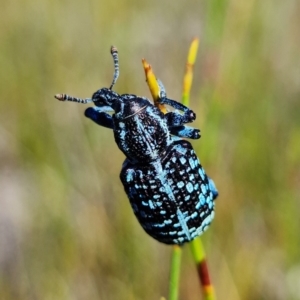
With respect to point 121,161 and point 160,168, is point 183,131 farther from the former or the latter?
point 121,161

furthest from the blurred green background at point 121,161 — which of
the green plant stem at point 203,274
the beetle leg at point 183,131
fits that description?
the green plant stem at point 203,274

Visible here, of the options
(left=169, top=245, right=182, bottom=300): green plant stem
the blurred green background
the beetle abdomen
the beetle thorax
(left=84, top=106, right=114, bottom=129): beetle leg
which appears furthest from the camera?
the blurred green background

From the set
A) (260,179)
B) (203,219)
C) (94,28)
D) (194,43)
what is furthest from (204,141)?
(94,28)

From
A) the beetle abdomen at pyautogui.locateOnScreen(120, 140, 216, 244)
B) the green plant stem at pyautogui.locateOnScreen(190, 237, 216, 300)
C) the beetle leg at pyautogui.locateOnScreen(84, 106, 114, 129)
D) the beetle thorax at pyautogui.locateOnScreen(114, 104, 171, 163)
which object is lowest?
the green plant stem at pyautogui.locateOnScreen(190, 237, 216, 300)

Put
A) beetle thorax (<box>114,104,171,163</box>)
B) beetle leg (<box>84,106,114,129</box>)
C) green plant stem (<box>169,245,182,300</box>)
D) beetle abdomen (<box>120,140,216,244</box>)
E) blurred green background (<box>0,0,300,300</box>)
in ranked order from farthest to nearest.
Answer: blurred green background (<box>0,0,300,300</box>), beetle leg (<box>84,106,114,129</box>), beetle thorax (<box>114,104,171,163</box>), beetle abdomen (<box>120,140,216,244</box>), green plant stem (<box>169,245,182,300</box>)

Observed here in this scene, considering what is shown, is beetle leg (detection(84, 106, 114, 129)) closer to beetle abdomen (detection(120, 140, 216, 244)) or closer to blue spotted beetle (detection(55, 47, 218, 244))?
blue spotted beetle (detection(55, 47, 218, 244))

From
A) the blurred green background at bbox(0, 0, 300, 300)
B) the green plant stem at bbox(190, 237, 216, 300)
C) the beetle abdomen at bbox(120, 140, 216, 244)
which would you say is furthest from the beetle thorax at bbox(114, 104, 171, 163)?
the green plant stem at bbox(190, 237, 216, 300)

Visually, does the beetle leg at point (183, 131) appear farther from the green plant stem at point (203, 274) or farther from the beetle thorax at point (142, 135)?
the green plant stem at point (203, 274)
